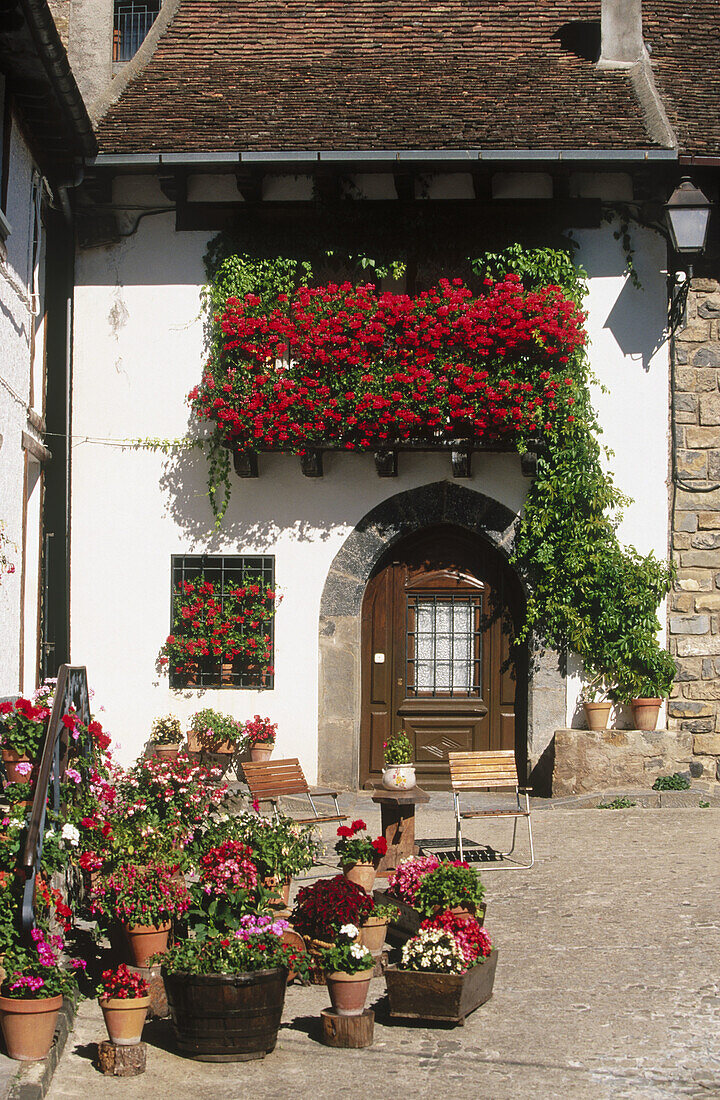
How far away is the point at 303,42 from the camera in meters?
12.0

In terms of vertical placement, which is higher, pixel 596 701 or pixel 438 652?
pixel 438 652

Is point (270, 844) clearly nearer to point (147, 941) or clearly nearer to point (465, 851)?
point (147, 941)

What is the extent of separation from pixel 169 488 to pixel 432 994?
6.43 meters

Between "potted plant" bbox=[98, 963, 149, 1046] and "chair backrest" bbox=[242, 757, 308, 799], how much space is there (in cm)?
339

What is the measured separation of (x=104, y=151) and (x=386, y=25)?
10.9ft

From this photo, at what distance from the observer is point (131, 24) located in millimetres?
12203

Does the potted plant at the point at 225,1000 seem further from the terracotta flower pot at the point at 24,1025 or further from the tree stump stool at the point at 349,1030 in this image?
the terracotta flower pot at the point at 24,1025

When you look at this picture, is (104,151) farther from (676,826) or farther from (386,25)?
(676,826)

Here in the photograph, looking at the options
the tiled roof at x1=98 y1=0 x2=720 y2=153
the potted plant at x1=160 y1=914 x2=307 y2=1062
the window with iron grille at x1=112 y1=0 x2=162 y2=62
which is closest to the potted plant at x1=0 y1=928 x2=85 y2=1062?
the potted plant at x1=160 y1=914 x2=307 y2=1062

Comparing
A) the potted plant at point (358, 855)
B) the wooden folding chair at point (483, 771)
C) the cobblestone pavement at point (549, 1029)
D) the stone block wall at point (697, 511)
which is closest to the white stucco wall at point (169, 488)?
the stone block wall at point (697, 511)

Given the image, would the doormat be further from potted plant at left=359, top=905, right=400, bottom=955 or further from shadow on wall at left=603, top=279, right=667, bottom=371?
shadow on wall at left=603, top=279, right=667, bottom=371

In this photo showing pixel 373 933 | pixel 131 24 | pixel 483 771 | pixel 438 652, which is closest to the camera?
pixel 373 933

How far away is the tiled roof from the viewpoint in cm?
1053

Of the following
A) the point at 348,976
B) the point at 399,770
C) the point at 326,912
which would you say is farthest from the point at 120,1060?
the point at 399,770
